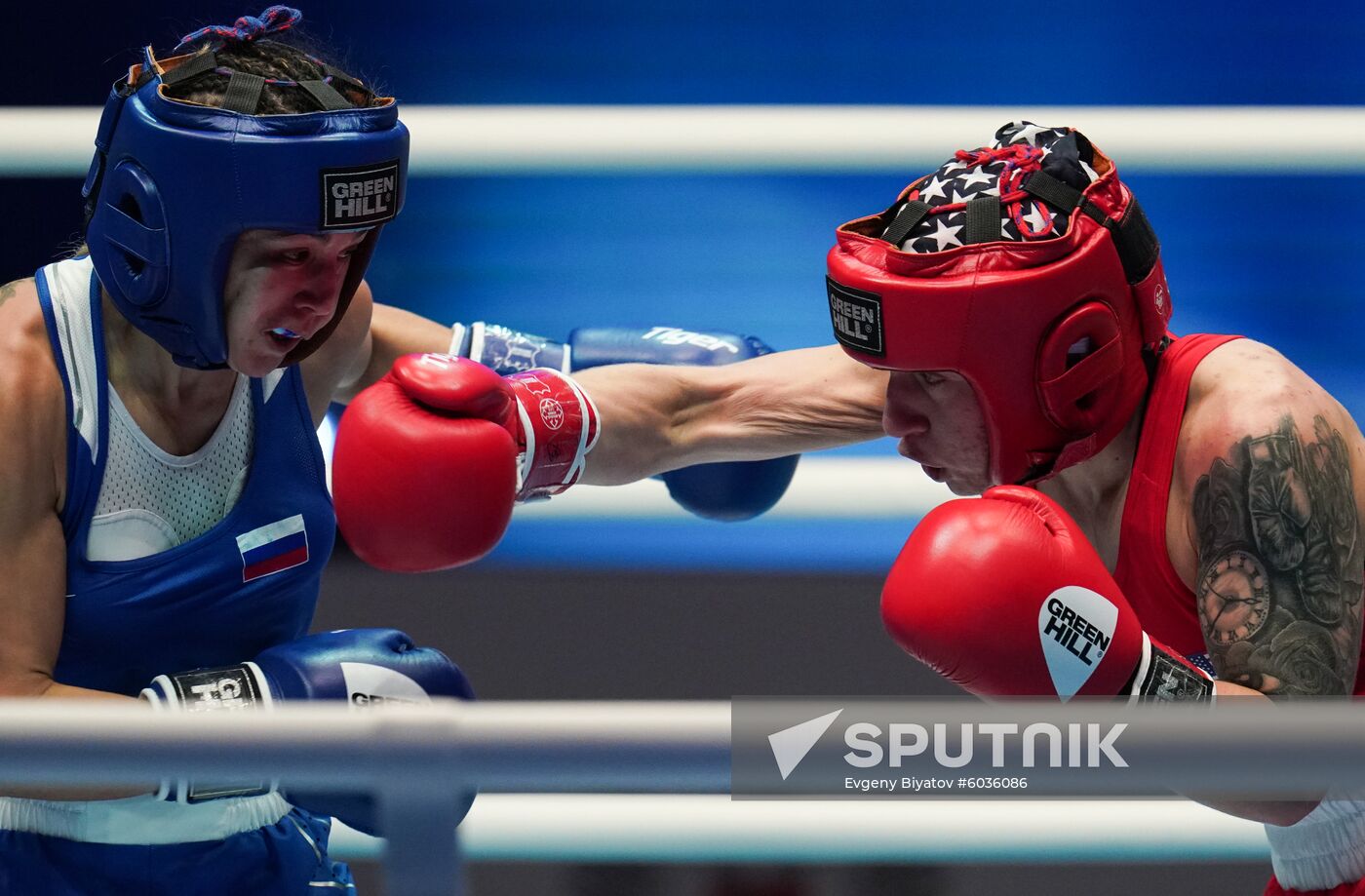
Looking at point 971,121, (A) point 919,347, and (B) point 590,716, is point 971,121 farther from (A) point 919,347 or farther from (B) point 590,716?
(B) point 590,716

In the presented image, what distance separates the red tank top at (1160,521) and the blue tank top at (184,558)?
914 mm

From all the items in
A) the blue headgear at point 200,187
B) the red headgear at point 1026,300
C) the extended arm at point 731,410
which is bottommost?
the extended arm at point 731,410

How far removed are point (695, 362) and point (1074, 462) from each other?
2.57 ft

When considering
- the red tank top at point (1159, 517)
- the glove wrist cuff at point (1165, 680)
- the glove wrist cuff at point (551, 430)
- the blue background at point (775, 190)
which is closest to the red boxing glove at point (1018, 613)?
the glove wrist cuff at point (1165, 680)

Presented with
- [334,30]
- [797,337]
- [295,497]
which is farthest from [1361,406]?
[295,497]

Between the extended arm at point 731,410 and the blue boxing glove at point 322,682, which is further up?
the blue boxing glove at point 322,682

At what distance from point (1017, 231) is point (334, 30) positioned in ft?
10.1

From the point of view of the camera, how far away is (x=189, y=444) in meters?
1.68

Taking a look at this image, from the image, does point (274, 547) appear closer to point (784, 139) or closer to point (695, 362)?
point (695, 362)

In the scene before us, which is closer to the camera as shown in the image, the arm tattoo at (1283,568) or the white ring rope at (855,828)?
the arm tattoo at (1283,568)

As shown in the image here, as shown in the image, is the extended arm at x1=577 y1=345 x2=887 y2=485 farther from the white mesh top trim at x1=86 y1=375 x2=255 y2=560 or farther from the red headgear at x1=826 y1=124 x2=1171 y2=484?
the white mesh top trim at x1=86 y1=375 x2=255 y2=560

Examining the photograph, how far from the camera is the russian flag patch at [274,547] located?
1674mm

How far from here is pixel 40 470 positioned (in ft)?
4.94

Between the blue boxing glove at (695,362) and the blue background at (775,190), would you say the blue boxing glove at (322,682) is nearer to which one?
the blue boxing glove at (695,362)
